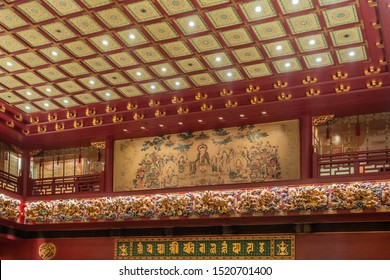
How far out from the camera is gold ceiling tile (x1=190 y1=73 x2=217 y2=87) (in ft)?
27.7

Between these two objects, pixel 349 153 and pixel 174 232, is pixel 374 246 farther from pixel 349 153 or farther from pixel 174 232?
pixel 174 232

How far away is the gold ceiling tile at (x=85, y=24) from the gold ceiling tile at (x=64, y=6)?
6.4 inches

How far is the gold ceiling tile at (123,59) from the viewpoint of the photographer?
310 inches

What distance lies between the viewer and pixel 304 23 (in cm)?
686

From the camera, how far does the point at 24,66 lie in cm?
822

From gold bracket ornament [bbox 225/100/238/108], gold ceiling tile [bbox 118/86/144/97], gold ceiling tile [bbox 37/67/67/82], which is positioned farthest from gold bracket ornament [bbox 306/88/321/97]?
gold ceiling tile [bbox 37/67/67/82]

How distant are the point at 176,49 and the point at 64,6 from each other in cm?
175

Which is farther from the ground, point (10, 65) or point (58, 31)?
point (58, 31)

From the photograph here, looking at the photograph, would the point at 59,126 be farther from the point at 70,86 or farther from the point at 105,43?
the point at 105,43

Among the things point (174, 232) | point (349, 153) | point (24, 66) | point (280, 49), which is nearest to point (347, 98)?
point (349, 153)

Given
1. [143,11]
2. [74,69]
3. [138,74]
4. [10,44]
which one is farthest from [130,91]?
[143,11]

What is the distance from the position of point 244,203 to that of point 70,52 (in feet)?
11.9

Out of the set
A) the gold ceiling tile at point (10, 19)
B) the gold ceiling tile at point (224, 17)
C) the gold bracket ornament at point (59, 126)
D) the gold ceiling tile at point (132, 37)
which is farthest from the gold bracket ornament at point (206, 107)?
the gold ceiling tile at point (10, 19)

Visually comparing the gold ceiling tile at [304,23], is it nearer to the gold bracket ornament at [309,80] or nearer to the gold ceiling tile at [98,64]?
the gold bracket ornament at [309,80]
